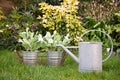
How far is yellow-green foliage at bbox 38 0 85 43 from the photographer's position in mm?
6617

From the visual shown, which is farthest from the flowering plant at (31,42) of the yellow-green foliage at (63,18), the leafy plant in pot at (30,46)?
the yellow-green foliage at (63,18)

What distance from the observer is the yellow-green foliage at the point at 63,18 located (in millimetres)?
6617

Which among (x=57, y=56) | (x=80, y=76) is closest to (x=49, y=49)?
(x=57, y=56)

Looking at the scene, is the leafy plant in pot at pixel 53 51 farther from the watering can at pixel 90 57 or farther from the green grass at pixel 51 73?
the watering can at pixel 90 57

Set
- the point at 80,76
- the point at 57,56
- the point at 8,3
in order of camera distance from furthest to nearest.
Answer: the point at 8,3, the point at 57,56, the point at 80,76

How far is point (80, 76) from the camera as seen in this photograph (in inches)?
149

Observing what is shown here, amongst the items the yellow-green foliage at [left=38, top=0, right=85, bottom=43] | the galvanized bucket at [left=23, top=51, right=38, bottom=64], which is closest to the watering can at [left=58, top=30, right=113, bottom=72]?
the galvanized bucket at [left=23, top=51, right=38, bottom=64]

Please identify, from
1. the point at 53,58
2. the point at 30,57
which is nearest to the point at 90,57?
the point at 53,58

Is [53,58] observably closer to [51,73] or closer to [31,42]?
[31,42]

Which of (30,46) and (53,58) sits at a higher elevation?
(30,46)

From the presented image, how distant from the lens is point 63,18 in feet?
22.0

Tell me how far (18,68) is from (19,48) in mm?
2603

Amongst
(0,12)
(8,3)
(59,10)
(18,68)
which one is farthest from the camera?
(8,3)

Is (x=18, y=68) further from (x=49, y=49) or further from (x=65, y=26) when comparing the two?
(x=65, y=26)
